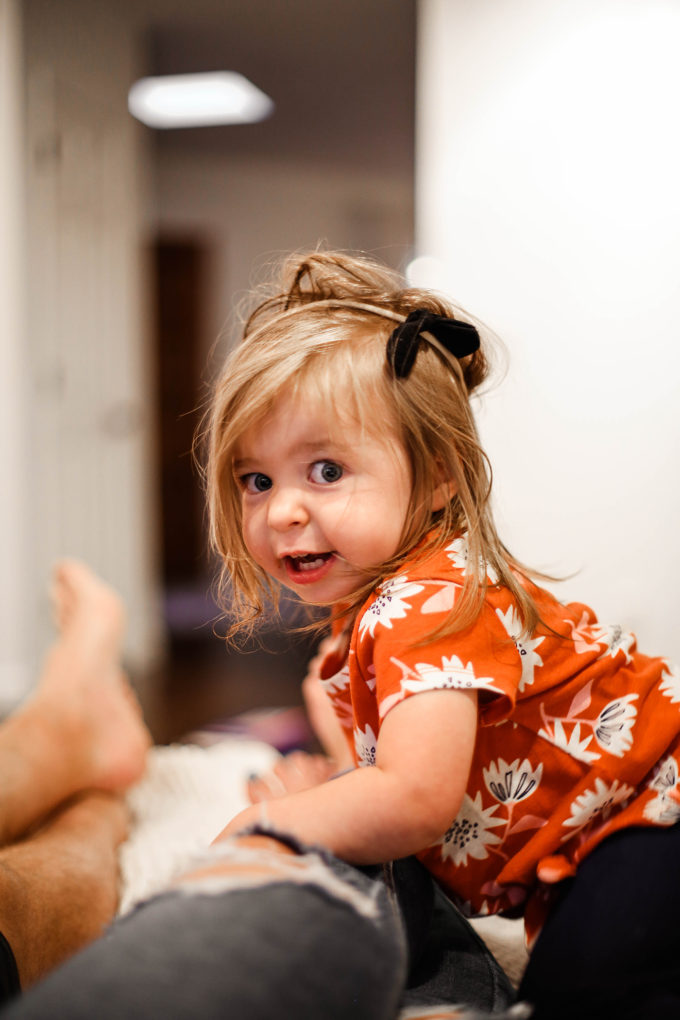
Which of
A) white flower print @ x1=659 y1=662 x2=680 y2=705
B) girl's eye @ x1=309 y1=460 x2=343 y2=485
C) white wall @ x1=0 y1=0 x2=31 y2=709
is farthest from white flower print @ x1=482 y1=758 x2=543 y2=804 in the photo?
white wall @ x1=0 y1=0 x2=31 y2=709

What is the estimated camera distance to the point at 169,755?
1093 millimetres

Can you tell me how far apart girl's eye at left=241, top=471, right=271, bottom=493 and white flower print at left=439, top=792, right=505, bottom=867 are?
237mm

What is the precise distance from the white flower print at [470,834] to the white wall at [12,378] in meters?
1.60

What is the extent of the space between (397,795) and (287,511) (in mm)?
176

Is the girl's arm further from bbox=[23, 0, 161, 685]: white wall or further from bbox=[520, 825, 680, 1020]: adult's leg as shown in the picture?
bbox=[23, 0, 161, 685]: white wall

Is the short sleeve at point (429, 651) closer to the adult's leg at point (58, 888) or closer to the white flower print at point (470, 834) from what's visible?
the white flower print at point (470, 834)

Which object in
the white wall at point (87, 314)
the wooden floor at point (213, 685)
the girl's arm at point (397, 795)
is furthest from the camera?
the white wall at point (87, 314)

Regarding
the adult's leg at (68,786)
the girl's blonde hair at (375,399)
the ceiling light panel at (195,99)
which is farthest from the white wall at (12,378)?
the girl's blonde hair at (375,399)

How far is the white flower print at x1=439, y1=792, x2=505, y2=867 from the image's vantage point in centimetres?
51

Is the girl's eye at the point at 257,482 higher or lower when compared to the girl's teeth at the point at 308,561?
higher

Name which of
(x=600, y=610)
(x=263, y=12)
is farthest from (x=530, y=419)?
(x=263, y=12)

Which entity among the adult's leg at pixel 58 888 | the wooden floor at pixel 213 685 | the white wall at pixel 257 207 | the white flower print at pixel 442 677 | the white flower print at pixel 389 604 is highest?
the white wall at pixel 257 207

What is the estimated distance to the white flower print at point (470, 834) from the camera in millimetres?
509

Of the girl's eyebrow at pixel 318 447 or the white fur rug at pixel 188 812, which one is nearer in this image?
the girl's eyebrow at pixel 318 447
